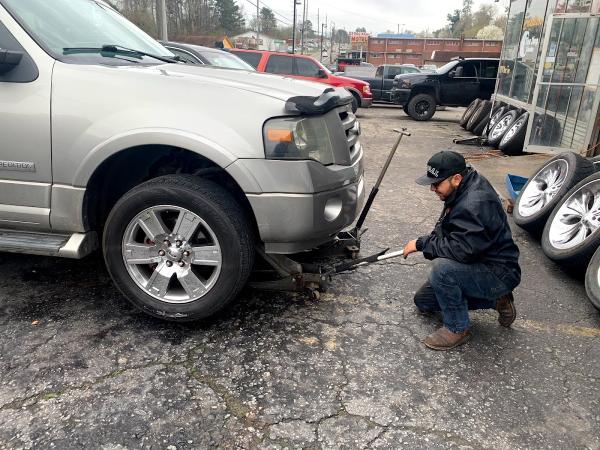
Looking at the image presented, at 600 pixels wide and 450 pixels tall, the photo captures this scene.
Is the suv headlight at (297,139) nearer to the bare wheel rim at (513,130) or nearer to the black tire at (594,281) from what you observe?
the black tire at (594,281)

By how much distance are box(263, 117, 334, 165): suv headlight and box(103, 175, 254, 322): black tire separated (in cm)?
41

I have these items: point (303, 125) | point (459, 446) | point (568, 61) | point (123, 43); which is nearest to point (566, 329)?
point (459, 446)

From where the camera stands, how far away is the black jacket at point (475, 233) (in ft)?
8.74

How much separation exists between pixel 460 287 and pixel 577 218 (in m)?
1.89

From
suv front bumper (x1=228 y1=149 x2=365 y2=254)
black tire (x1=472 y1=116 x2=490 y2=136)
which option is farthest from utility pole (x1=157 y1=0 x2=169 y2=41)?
suv front bumper (x1=228 y1=149 x2=365 y2=254)

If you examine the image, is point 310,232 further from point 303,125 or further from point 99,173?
point 99,173

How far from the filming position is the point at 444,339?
9.21 ft

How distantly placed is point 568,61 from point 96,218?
833 cm

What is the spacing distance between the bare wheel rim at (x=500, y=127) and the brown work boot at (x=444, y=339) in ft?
27.0

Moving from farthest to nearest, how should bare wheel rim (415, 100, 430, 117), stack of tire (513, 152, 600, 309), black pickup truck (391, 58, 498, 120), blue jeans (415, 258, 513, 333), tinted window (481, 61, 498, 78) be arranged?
1. bare wheel rim (415, 100, 430, 117)
2. black pickup truck (391, 58, 498, 120)
3. tinted window (481, 61, 498, 78)
4. stack of tire (513, 152, 600, 309)
5. blue jeans (415, 258, 513, 333)

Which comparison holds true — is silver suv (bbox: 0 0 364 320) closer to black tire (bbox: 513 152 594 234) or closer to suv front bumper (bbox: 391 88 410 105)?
black tire (bbox: 513 152 594 234)

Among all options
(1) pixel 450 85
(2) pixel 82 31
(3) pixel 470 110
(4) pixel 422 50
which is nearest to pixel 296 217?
(2) pixel 82 31

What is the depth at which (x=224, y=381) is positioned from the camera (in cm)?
244

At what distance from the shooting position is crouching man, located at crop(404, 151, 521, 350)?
2682 mm
